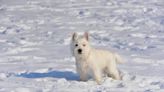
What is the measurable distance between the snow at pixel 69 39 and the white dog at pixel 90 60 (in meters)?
0.17

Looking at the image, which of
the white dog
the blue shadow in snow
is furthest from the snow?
the white dog

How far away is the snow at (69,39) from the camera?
7285 millimetres

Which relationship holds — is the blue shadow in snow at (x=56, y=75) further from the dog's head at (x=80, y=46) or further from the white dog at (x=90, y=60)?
the dog's head at (x=80, y=46)

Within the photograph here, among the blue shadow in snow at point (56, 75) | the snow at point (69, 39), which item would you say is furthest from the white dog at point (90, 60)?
the blue shadow in snow at point (56, 75)

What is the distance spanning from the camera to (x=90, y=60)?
7.40m

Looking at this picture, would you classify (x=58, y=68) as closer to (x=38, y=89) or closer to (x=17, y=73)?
(x=17, y=73)

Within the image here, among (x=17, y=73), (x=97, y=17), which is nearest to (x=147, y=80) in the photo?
(x=17, y=73)

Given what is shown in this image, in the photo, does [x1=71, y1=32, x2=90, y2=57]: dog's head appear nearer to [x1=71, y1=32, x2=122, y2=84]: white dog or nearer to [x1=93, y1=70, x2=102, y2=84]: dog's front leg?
[x1=71, y1=32, x2=122, y2=84]: white dog

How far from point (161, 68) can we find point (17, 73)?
2388 millimetres

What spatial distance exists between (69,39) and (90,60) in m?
5.13

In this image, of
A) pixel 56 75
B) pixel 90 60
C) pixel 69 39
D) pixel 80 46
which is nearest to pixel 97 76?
pixel 90 60

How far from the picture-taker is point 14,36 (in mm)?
13320

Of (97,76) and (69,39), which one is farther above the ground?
(97,76)

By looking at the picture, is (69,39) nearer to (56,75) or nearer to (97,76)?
(56,75)
